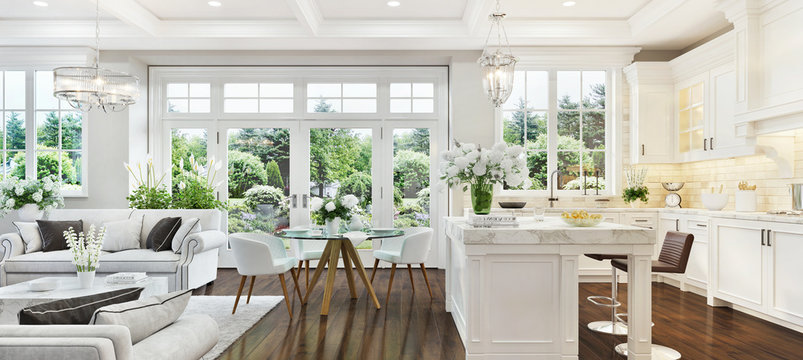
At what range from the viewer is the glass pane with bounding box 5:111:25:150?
6477 millimetres

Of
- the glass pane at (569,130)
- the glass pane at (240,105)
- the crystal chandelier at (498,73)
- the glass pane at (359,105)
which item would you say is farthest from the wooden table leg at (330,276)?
the glass pane at (569,130)

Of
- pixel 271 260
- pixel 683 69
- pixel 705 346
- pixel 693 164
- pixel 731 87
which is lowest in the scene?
pixel 705 346

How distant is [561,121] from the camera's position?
20.5ft

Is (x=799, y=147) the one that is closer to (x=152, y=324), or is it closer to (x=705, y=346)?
(x=705, y=346)

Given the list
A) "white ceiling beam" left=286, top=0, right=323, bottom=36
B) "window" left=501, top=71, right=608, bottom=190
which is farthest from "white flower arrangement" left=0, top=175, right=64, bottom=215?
"window" left=501, top=71, right=608, bottom=190

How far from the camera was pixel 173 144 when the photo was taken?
6.79 metres

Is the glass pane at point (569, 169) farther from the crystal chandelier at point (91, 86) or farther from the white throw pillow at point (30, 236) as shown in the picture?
Result: the white throw pillow at point (30, 236)

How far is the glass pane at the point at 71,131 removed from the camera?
6438 mm

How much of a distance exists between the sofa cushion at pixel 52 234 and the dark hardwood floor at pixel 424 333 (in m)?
2.11

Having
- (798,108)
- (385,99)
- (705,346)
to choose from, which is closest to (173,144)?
(385,99)

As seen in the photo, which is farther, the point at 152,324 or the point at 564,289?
the point at 564,289

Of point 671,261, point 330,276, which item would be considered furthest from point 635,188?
point 330,276

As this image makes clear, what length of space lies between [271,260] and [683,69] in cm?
511

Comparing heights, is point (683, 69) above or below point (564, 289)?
above
